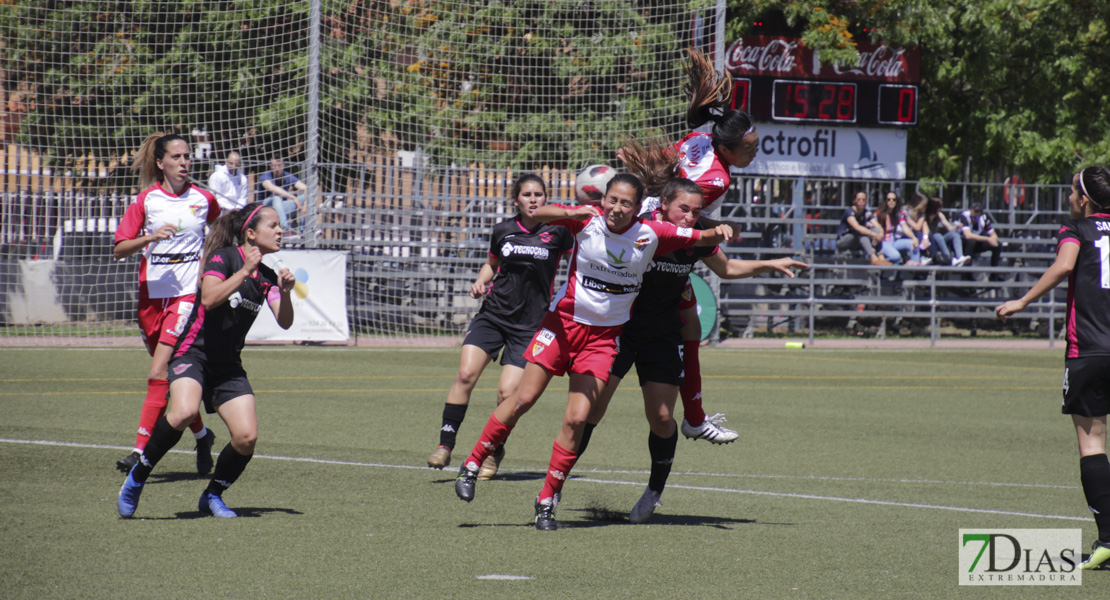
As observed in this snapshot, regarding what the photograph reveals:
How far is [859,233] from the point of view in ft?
68.0

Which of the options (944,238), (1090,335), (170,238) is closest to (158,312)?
(170,238)

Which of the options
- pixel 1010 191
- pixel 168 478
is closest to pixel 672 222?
pixel 168 478

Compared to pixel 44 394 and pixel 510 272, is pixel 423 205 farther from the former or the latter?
pixel 510 272

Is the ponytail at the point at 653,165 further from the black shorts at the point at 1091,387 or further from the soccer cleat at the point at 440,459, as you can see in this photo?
the black shorts at the point at 1091,387

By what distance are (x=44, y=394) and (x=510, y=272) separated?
5255mm

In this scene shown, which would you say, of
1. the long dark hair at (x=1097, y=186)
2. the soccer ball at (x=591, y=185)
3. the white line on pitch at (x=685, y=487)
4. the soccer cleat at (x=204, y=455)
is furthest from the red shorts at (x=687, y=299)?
the soccer cleat at (x=204, y=455)

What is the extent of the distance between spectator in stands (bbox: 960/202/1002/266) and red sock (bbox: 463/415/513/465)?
646 inches

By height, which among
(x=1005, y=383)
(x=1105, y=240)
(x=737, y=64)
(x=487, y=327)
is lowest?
(x=1005, y=383)

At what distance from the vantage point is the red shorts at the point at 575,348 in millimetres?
6133

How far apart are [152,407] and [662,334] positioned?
10.8 ft

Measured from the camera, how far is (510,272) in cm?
833

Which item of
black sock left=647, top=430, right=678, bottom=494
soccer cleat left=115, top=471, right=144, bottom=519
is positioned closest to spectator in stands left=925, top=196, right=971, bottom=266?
black sock left=647, top=430, right=678, bottom=494

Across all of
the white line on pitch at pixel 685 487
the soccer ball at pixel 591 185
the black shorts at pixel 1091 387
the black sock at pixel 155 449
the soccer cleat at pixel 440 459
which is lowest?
the white line on pitch at pixel 685 487

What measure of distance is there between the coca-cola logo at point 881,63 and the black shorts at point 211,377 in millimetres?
18001
